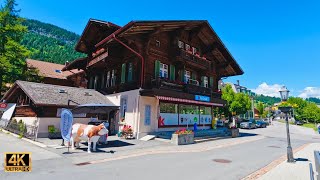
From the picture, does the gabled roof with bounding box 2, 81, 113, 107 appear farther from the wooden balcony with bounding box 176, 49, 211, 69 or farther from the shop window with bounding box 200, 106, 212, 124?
the shop window with bounding box 200, 106, 212, 124

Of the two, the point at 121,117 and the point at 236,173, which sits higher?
the point at 121,117

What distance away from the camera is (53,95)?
1852 cm

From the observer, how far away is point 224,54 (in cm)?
2942

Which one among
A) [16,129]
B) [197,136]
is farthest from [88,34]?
[197,136]

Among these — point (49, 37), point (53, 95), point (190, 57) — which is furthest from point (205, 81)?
point (49, 37)

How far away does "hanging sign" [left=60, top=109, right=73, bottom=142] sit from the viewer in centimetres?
1263

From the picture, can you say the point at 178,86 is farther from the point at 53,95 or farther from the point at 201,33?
the point at 53,95

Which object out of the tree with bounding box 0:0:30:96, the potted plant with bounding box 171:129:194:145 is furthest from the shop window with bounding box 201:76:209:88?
the tree with bounding box 0:0:30:96

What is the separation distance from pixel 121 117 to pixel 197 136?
753 cm

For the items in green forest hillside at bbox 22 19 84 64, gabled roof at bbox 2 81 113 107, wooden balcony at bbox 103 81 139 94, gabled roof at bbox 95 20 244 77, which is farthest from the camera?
green forest hillside at bbox 22 19 84 64

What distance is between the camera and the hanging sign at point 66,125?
497 inches

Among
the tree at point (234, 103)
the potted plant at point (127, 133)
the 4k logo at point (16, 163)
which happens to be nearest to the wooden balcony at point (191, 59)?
the potted plant at point (127, 133)

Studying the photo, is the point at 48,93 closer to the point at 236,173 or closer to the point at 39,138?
the point at 39,138

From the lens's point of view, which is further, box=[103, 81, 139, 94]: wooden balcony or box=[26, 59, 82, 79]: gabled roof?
box=[26, 59, 82, 79]: gabled roof
